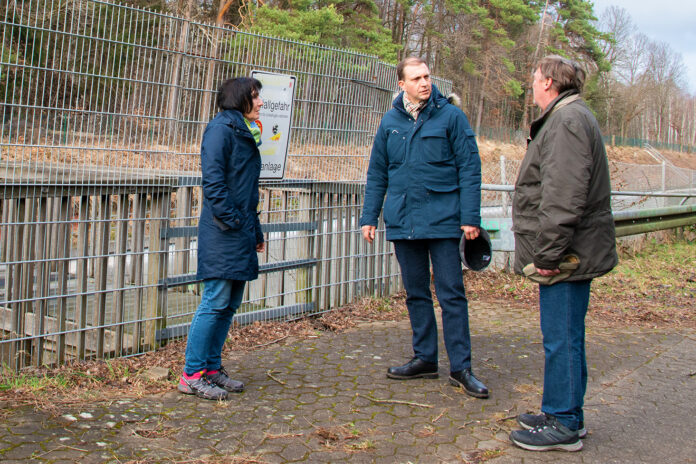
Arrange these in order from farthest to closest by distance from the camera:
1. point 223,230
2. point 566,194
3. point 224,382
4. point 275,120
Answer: point 275,120 → point 224,382 → point 223,230 → point 566,194

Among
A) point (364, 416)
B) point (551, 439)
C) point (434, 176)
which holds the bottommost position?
point (364, 416)

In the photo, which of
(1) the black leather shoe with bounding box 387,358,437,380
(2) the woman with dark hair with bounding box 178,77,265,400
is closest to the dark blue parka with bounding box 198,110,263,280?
(2) the woman with dark hair with bounding box 178,77,265,400

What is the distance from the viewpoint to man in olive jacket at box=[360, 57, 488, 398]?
4.56m

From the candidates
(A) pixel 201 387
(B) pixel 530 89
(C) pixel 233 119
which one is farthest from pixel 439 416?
(B) pixel 530 89

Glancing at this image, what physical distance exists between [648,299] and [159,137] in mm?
5599

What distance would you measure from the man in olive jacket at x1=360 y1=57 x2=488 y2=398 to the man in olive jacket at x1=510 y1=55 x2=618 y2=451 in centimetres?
73

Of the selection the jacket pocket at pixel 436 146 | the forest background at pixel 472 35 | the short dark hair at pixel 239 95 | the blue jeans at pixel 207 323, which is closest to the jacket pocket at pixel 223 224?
the blue jeans at pixel 207 323

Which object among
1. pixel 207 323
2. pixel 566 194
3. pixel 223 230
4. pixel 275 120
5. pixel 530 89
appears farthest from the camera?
pixel 530 89

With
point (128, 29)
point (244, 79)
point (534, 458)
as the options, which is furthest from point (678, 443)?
point (128, 29)

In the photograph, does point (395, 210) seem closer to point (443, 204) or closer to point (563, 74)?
point (443, 204)

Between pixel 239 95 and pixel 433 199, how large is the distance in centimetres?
140

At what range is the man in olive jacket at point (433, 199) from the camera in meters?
4.56

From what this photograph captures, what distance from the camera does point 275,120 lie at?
230 inches

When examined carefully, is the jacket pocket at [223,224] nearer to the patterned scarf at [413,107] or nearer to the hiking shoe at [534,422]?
the patterned scarf at [413,107]
